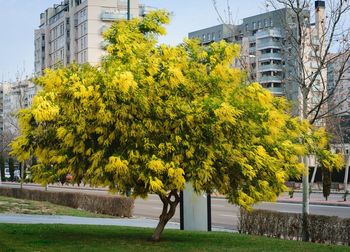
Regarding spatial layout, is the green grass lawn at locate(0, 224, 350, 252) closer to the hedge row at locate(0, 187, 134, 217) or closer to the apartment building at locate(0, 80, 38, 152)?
the apartment building at locate(0, 80, 38, 152)

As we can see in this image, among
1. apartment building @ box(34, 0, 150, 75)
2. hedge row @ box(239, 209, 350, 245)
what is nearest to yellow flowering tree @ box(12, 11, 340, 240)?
hedge row @ box(239, 209, 350, 245)

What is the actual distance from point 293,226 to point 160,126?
253 inches

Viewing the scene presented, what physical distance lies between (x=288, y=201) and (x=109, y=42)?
1061 inches

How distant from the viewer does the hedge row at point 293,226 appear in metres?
15.8

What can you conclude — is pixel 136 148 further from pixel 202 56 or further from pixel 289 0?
pixel 289 0

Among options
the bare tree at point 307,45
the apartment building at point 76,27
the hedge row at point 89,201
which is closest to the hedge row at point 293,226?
the bare tree at point 307,45

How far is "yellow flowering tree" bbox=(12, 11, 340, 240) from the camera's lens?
11.6 metres

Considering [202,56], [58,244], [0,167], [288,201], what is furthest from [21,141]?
[0,167]

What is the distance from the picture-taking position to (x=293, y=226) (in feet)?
56.1

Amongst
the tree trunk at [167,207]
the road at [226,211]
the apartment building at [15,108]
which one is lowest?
the road at [226,211]

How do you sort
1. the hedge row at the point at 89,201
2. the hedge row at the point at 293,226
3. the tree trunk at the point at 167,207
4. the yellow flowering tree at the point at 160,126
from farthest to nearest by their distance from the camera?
the hedge row at the point at 89,201 → the hedge row at the point at 293,226 → the tree trunk at the point at 167,207 → the yellow flowering tree at the point at 160,126

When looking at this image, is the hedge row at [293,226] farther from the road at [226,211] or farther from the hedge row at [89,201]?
the hedge row at [89,201]

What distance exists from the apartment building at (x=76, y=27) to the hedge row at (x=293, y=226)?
89.3 meters

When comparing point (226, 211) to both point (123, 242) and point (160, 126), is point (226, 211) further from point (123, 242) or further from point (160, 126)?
point (160, 126)
